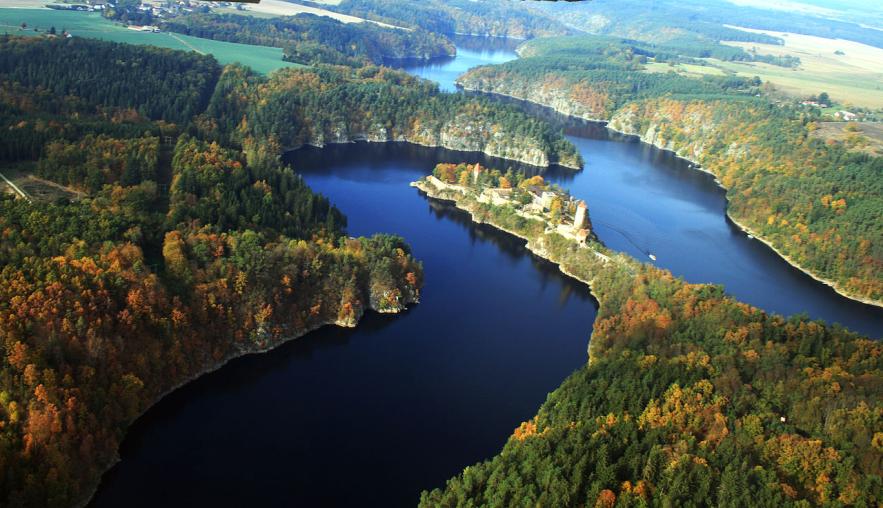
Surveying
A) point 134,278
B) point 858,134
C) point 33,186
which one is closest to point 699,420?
point 134,278

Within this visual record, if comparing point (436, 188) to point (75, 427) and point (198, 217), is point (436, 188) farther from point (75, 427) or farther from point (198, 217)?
point (75, 427)

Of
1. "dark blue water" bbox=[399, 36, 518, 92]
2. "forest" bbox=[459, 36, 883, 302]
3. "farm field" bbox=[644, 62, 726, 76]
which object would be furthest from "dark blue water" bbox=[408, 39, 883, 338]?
"farm field" bbox=[644, 62, 726, 76]

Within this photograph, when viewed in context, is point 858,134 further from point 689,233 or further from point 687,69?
point 687,69

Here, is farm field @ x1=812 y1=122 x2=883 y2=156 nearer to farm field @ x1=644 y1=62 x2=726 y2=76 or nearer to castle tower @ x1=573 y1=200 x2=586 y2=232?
castle tower @ x1=573 y1=200 x2=586 y2=232

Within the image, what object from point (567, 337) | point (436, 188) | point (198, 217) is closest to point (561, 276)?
point (567, 337)

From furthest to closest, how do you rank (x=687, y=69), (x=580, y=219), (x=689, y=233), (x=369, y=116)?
(x=687, y=69), (x=369, y=116), (x=689, y=233), (x=580, y=219)

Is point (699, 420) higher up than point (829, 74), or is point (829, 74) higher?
point (829, 74)

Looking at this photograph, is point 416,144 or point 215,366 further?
point 416,144
